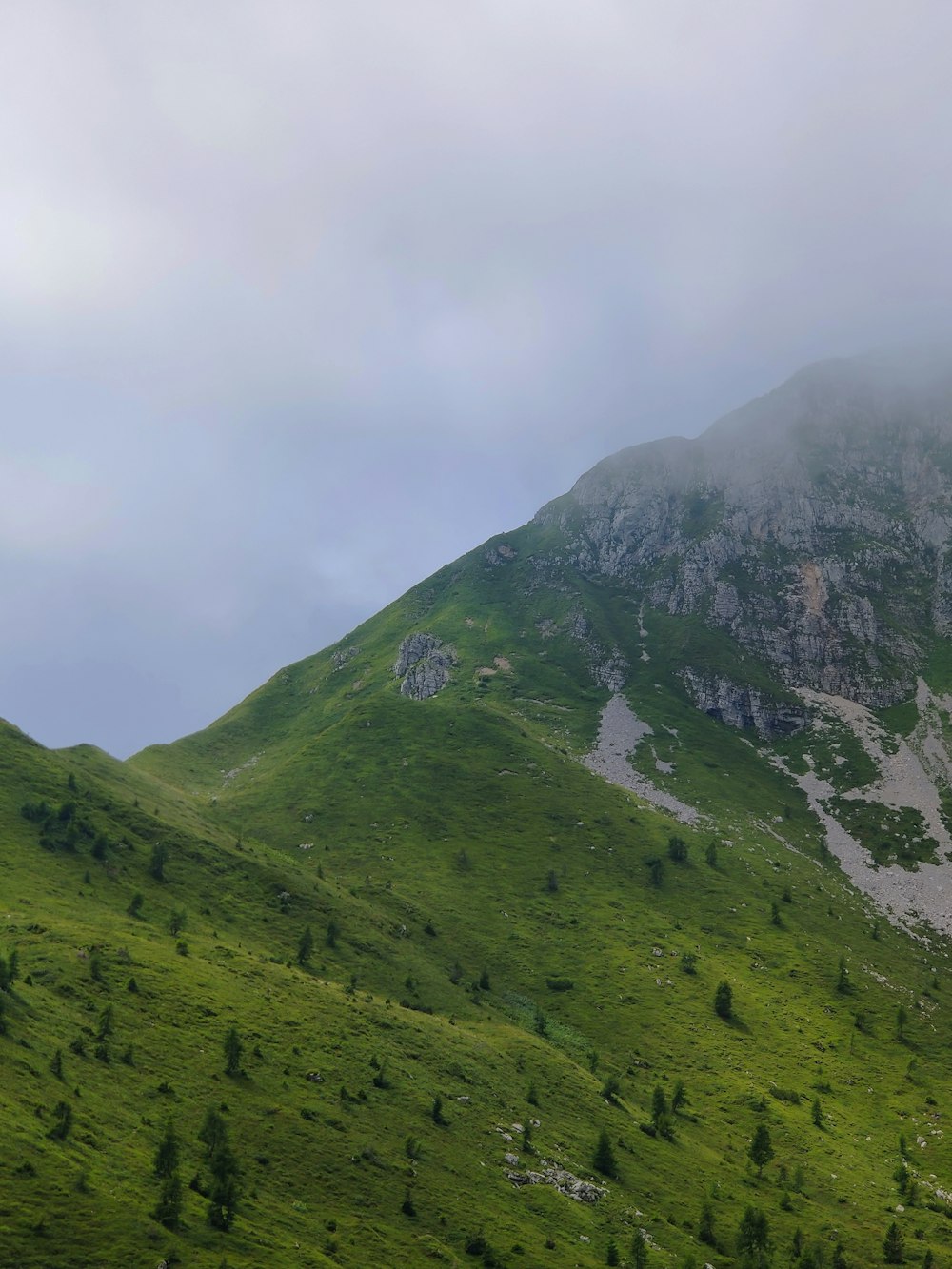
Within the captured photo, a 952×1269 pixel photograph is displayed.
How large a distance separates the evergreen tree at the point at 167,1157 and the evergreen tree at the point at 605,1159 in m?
43.7

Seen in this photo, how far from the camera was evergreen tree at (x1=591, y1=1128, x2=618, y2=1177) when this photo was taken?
75875mm

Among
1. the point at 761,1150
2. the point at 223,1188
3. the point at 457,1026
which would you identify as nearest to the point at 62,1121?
the point at 223,1188

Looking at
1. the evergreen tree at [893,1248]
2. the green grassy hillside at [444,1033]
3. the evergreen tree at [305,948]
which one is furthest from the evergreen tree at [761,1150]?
the evergreen tree at [305,948]

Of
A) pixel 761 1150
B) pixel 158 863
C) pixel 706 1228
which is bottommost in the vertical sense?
pixel 706 1228

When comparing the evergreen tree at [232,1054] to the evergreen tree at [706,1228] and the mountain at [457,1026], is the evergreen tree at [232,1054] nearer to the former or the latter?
the mountain at [457,1026]

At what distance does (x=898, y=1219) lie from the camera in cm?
8325

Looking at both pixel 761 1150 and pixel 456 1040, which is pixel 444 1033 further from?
pixel 761 1150

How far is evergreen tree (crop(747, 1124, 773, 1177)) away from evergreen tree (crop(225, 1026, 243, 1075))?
58.3 metres

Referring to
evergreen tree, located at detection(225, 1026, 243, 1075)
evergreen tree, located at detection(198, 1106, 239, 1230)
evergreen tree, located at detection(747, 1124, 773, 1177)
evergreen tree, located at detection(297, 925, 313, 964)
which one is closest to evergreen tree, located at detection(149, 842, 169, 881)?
evergreen tree, located at detection(297, 925, 313, 964)

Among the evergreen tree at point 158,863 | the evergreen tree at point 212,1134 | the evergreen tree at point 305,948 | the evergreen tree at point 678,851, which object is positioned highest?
the evergreen tree at point 678,851

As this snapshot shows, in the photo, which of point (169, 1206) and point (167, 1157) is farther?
point (167, 1157)

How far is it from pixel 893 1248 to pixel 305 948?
7051 cm

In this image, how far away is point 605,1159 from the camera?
76.4 meters

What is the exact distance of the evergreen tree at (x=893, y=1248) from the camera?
247ft
